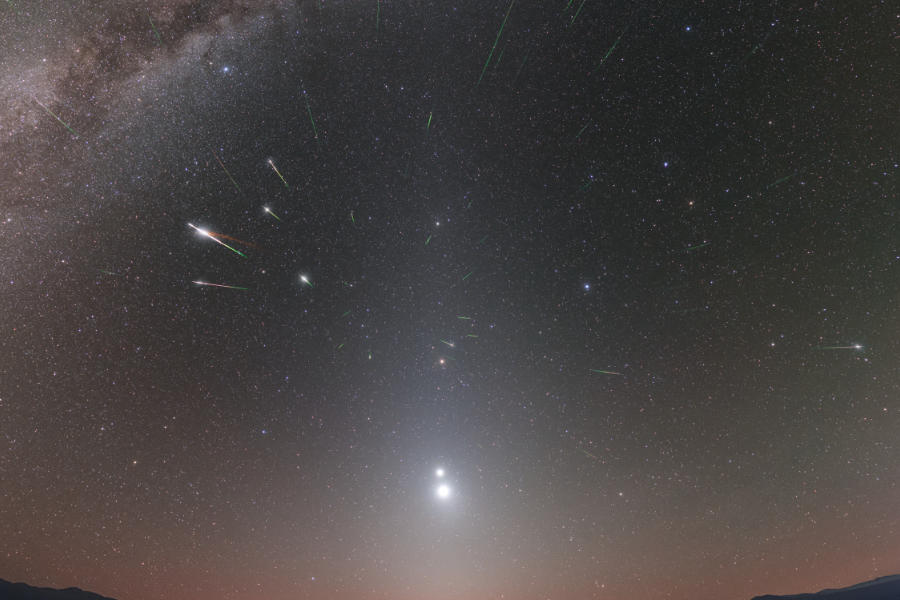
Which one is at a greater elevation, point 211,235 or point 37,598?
point 211,235

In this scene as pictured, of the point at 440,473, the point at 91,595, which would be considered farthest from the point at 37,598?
the point at 440,473

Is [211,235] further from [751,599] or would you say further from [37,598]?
[751,599]

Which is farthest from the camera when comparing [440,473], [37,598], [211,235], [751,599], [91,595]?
[751,599]

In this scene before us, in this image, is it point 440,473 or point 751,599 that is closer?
point 440,473

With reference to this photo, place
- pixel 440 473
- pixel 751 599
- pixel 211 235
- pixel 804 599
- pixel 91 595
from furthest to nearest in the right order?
pixel 751 599, pixel 804 599, pixel 91 595, pixel 440 473, pixel 211 235

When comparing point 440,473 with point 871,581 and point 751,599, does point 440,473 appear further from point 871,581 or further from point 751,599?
point 871,581

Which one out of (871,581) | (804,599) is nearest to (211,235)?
(804,599)
